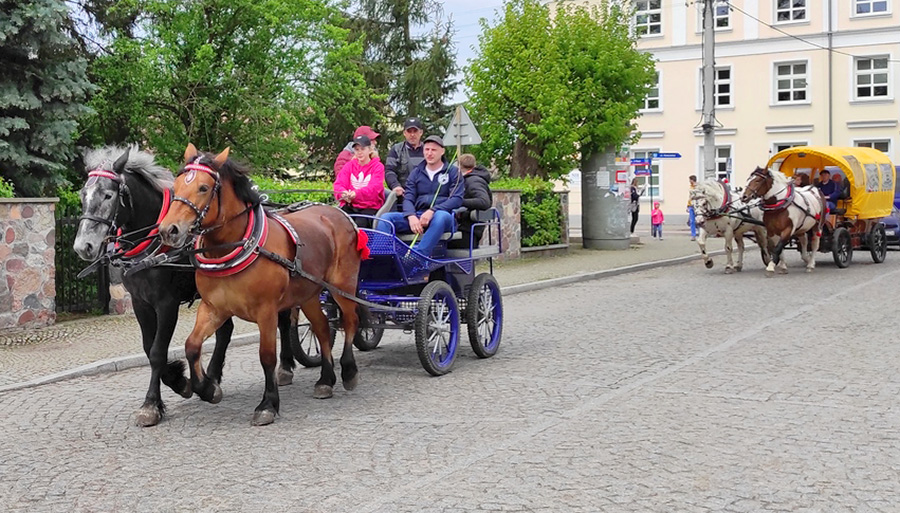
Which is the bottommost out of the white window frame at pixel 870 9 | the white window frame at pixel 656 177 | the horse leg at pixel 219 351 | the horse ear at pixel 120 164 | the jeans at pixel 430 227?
the horse leg at pixel 219 351

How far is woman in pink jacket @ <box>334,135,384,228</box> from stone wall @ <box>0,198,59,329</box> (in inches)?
173

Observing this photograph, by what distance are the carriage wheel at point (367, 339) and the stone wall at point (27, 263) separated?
406cm

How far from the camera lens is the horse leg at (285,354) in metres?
8.41

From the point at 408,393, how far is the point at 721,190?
12296 mm

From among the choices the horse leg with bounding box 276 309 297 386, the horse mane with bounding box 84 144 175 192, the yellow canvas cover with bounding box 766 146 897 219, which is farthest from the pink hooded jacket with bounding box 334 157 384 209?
the yellow canvas cover with bounding box 766 146 897 219

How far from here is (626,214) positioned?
26.0 meters

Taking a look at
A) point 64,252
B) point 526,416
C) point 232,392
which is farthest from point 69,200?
point 526,416

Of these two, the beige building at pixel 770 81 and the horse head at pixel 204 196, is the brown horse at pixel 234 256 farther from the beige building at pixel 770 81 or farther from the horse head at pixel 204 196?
the beige building at pixel 770 81

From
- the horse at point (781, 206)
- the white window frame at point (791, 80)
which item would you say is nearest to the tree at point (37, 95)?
the horse at point (781, 206)

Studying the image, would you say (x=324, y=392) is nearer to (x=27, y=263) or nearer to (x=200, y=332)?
(x=200, y=332)

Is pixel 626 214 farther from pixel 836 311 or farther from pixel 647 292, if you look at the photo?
pixel 836 311

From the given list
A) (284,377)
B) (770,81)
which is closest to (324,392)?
(284,377)

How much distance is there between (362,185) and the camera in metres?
9.32

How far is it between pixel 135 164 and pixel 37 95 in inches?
342
